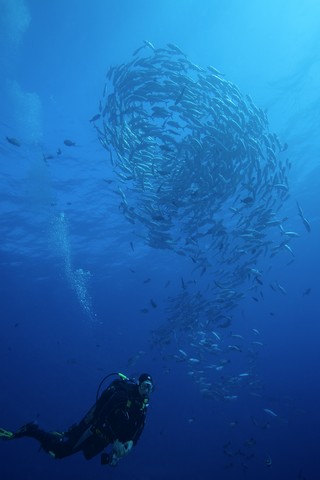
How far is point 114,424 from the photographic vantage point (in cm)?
509

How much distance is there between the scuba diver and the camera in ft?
16.3

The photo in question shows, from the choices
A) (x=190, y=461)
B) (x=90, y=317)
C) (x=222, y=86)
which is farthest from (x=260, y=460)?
(x=222, y=86)

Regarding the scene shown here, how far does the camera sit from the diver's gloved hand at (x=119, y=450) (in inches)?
185

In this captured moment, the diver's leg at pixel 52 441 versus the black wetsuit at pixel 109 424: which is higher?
the black wetsuit at pixel 109 424

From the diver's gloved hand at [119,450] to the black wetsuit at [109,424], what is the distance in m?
0.08

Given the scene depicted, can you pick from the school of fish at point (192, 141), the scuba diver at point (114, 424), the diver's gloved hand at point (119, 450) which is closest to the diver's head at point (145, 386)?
the scuba diver at point (114, 424)

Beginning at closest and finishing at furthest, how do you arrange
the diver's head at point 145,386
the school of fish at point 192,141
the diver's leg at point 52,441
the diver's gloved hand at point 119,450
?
1. the diver's gloved hand at point 119,450
2. the diver's head at point 145,386
3. the diver's leg at point 52,441
4. the school of fish at point 192,141

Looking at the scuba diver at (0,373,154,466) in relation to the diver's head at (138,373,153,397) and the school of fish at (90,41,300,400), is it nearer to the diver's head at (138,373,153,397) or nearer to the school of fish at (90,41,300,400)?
the diver's head at (138,373,153,397)

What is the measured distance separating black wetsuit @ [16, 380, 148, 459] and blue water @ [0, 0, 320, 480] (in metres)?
11.1

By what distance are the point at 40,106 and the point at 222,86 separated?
8.31 meters

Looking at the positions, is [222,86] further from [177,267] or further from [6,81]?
[177,267]

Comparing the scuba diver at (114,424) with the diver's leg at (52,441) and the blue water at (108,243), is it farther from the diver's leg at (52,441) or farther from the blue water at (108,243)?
the blue water at (108,243)

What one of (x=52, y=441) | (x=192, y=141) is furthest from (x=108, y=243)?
(x=52, y=441)

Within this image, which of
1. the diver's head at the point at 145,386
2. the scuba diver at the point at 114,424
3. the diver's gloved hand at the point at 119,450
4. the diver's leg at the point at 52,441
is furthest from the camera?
the diver's leg at the point at 52,441
